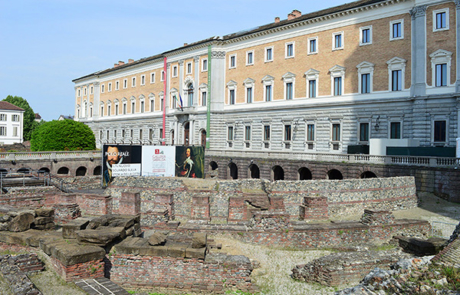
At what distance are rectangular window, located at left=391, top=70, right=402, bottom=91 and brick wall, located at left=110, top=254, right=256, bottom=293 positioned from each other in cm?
2780

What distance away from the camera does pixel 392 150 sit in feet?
92.7

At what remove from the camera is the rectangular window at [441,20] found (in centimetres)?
2917

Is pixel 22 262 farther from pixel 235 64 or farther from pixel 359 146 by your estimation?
pixel 235 64

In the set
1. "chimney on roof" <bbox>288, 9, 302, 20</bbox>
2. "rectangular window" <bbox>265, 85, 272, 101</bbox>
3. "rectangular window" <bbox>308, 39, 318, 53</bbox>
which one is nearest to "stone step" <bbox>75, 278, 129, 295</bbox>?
"rectangular window" <bbox>308, 39, 318, 53</bbox>

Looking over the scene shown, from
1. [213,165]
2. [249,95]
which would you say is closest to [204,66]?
[249,95]

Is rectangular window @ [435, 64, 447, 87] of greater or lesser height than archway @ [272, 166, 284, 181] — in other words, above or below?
above

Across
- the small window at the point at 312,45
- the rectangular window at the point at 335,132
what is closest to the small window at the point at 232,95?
the small window at the point at 312,45

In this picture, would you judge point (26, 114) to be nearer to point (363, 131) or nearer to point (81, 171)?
point (81, 171)

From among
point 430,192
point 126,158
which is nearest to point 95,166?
point 126,158

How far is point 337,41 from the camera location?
36.7m

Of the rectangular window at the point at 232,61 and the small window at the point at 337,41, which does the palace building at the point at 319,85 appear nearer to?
the small window at the point at 337,41

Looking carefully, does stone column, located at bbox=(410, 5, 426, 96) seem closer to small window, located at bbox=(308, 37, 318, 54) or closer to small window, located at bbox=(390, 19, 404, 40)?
small window, located at bbox=(390, 19, 404, 40)

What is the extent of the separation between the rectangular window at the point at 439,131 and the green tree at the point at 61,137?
42945mm

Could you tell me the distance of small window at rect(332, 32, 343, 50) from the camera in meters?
36.3
